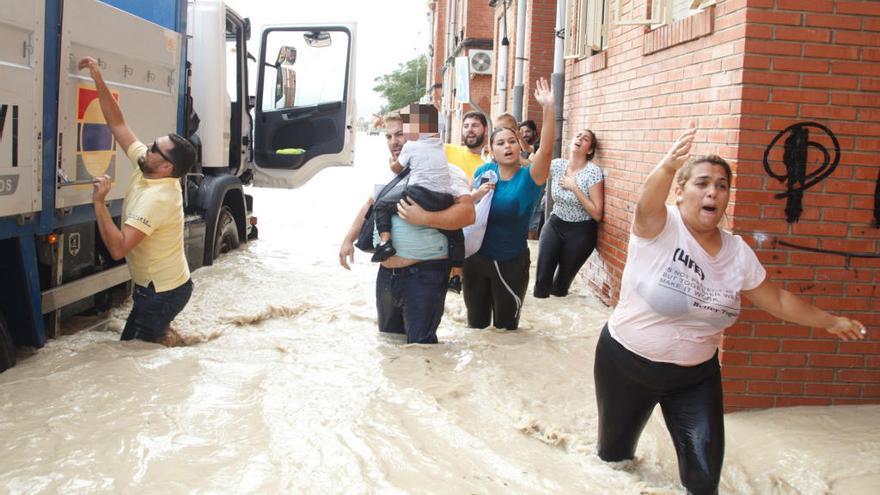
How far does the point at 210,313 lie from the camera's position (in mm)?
7293

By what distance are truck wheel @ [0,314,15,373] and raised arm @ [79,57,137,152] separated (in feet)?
4.28

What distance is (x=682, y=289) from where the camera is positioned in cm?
344

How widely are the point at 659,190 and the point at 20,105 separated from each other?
3.46 metres

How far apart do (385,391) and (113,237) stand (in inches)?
70.8

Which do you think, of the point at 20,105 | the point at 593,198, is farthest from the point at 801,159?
the point at 20,105

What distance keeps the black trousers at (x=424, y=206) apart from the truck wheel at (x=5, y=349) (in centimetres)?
223

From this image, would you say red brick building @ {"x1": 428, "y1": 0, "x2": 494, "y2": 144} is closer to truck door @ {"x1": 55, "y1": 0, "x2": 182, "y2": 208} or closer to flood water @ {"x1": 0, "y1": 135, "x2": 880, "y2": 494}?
truck door @ {"x1": 55, "y1": 0, "x2": 182, "y2": 208}

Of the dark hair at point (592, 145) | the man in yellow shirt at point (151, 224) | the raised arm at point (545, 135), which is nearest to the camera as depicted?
the man in yellow shirt at point (151, 224)

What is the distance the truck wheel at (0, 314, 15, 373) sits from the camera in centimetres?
481

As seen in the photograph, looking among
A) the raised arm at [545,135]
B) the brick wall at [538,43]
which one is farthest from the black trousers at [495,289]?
the brick wall at [538,43]

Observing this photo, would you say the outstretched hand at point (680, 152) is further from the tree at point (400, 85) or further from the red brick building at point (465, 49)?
the tree at point (400, 85)

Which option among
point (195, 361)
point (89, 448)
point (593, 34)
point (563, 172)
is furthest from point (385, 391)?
point (593, 34)

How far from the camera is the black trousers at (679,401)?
3.52m

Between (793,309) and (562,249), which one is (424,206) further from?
(562,249)
